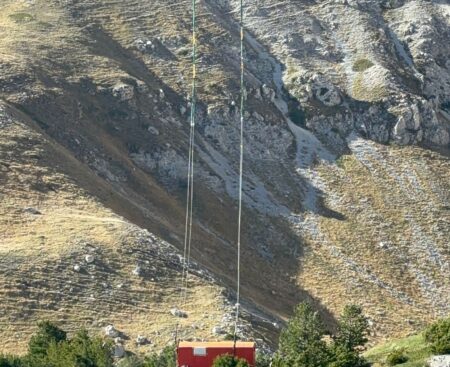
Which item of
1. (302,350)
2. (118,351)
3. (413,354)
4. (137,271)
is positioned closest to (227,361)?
(413,354)

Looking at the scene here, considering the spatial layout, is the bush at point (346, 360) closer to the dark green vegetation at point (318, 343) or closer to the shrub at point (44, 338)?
the dark green vegetation at point (318, 343)

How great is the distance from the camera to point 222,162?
96312 millimetres

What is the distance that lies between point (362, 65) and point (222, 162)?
28.6 metres

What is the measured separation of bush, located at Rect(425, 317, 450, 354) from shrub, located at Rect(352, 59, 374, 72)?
81301mm

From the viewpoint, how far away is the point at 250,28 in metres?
123

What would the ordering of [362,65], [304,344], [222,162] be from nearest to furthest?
[304,344]
[222,162]
[362,65]

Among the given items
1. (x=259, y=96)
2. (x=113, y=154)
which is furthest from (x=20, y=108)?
(x=259, y=96)

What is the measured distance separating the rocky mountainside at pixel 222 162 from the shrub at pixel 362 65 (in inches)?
7.3

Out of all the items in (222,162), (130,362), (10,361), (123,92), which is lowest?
(130,362)

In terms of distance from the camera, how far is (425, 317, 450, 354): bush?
31.8 metres

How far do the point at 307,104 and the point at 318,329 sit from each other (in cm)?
6390

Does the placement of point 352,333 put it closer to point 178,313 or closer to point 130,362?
point 130,362

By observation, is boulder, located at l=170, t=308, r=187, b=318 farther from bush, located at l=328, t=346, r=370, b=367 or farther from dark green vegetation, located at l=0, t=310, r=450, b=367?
bush, located at l=328, t=346, r=370, b=367

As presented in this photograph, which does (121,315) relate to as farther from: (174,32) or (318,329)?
(174,32)
